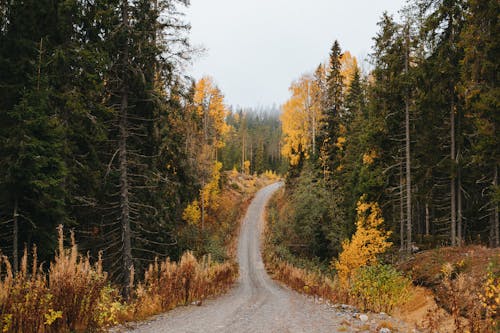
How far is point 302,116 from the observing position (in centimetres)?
3944

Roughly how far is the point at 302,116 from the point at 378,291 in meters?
30.5

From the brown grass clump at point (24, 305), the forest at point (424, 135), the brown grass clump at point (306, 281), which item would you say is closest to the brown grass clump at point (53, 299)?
the brown grass clump at point (24, 305)

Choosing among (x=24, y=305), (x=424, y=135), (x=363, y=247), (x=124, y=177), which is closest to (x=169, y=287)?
(x=24, y=305)

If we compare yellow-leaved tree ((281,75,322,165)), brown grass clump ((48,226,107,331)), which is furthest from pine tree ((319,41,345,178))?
brown grass clump ((48,226,107,331))

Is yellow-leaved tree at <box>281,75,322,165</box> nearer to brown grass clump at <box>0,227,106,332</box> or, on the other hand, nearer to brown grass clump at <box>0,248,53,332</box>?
brown grass clump at <box>0,227,106,332</box>

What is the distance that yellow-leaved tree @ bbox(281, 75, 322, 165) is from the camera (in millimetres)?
38469

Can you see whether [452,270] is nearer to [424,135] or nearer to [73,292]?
[73,292]

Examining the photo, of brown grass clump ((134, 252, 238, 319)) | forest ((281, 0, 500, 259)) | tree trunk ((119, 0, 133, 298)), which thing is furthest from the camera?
forest ((281, 0, 500, 259))

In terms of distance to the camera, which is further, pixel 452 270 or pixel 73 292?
pixel 452 270

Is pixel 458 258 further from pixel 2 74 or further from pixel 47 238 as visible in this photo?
pixel 2 74

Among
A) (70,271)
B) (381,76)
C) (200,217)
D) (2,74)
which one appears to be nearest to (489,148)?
(381,76)

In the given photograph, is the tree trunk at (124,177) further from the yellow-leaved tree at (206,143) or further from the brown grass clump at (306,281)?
the yellow-leaved tree at (206,143)

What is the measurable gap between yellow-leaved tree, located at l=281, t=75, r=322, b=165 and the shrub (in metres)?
27.1

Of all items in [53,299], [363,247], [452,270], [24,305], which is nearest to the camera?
[24,305]
